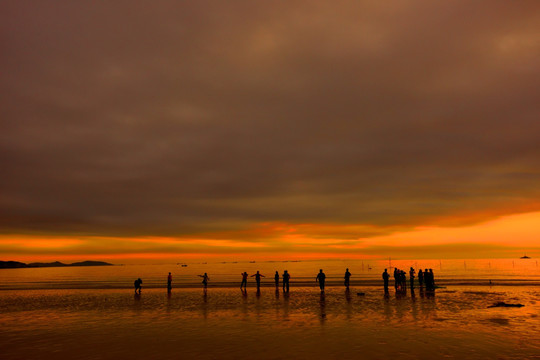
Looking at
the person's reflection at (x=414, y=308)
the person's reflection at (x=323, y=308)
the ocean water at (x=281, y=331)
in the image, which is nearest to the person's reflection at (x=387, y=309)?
the ocean water at (x=281, y=331)

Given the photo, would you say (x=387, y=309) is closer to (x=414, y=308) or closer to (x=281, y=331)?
(x=414, y=308)

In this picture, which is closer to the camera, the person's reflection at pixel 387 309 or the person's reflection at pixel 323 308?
the person's reflection at pixel 323 308

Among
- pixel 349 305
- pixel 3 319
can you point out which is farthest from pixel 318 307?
pixel 3 319

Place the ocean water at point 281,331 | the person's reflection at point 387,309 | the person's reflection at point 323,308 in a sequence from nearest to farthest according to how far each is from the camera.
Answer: the ocean water at point 281,331 < the person's reflection at point 323,308 < the person's reflection at point 387,309

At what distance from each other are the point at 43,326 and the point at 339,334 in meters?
15.4

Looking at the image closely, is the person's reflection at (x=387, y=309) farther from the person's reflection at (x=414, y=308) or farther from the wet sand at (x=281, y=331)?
the person's reflection at (x=414, y=308)

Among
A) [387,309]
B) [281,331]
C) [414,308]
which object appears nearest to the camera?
[281,331]

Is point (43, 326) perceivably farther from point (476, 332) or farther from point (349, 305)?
point (476, 332)

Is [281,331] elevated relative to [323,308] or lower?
elevated

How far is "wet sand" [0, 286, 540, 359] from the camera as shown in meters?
12.4

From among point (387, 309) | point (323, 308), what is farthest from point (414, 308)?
point (323, 308)

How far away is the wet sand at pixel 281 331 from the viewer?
1238 cm

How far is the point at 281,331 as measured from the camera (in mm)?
15727

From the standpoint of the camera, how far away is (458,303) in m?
24.2
